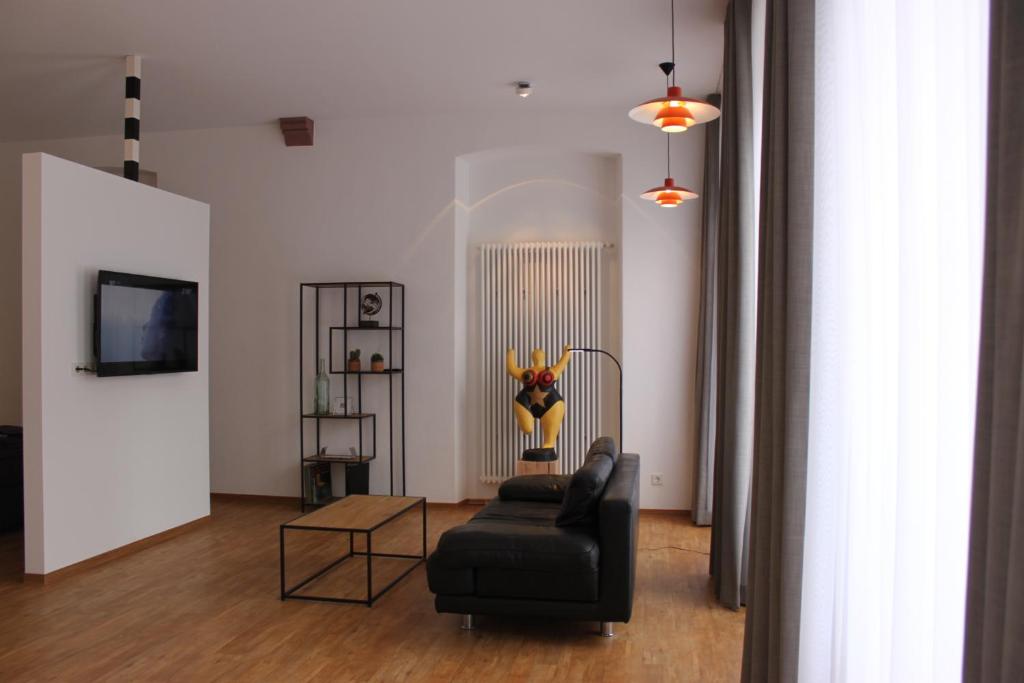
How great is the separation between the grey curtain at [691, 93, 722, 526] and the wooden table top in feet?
8.19

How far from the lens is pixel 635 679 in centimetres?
350

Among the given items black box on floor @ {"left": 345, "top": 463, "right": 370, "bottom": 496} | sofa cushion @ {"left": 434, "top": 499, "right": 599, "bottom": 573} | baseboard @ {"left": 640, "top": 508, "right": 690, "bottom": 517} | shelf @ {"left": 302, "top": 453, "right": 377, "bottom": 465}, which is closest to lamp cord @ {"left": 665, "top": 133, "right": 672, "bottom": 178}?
baseboard @ {"left": 640, "top": 508, "right": 690, "bottom": 517}

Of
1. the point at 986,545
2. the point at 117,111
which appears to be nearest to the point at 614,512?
the point at 986,545

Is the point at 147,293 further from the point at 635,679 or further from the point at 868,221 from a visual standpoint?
the point at 868,221

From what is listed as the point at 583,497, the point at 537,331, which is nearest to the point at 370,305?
the point at 537,331

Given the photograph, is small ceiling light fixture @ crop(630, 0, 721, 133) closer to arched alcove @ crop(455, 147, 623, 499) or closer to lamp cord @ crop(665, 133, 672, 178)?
lamp cord @ crop(665, 133, 672, 178)

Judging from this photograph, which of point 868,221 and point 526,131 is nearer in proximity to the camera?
point 868,221

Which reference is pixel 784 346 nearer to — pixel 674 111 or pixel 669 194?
pixel 674 111

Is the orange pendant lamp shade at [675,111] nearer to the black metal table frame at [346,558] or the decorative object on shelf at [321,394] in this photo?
the black metal table frame at [346,558]

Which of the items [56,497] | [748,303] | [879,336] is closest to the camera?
[879,336]

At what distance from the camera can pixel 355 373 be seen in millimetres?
7332

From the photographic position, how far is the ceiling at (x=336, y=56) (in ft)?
→ 16.5

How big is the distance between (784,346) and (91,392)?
15.3 ft

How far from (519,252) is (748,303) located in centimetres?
341
